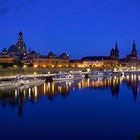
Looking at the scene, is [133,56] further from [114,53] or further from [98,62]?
[98,62]

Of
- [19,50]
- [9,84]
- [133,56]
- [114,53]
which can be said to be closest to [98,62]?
[114,53]

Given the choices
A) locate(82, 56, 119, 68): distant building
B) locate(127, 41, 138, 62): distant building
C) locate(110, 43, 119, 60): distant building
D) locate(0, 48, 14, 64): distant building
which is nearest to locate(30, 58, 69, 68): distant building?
locate(0, 48, 14, 64): distant building

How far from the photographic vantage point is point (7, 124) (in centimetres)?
2512

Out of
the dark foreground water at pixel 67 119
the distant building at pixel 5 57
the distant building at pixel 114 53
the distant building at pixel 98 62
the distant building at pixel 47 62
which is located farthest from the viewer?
the distant building at pixel 114 53

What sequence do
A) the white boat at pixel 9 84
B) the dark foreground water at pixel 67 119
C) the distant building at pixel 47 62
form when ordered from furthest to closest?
the distant building at pixel 47 62 < the white boat at pixel 9 84 < the dark foreground water at pixel 67 119

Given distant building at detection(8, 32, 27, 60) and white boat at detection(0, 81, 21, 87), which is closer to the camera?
white boat at detection(0, 81, 21, 87)

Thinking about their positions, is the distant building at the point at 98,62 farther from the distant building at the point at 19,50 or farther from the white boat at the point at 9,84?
the white boat at the point at 9,84

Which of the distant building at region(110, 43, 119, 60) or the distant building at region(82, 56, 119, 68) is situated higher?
the distant building at region(110, 43, 119, 60)

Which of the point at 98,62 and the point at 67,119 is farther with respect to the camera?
the point at 98,62

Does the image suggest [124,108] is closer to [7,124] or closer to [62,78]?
[7,124]

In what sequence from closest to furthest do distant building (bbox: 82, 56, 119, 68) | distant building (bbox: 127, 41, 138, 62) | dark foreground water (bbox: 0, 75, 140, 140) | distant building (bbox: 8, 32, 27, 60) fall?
1. dark foreground water (bbox: 0, 75, 140, 140)
2. distant building (bbox: 8, 32, 27, 60)
3. distant building (bbox: 82, 56, 119, 68)
4. distant building (bbox: 127, 41, 138, 62)

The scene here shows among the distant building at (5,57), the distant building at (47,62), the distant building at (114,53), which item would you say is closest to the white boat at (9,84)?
the distant building at (47,62)

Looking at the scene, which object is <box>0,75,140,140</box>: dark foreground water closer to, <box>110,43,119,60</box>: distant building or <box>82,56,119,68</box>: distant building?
<box>82,56,119,68</box>: distant building

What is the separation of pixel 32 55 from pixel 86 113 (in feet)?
335
